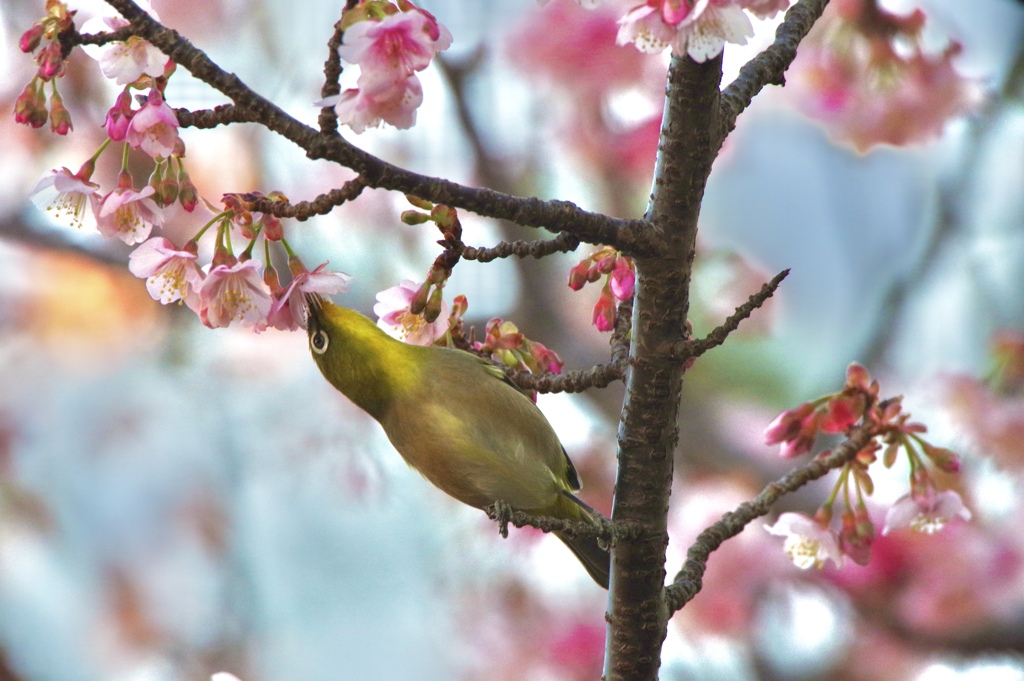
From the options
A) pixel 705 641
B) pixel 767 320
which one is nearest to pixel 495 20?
pixel 767 320

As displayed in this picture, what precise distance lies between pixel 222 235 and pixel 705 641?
5.59 feet

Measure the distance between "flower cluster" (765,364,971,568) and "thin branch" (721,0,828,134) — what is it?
29 cm

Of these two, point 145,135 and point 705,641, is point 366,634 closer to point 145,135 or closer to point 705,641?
point 705,641

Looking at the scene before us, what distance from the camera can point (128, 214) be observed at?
2.24 ft

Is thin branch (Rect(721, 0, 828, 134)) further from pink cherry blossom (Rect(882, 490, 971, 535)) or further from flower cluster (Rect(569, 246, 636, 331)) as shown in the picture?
pink cherry blossom (Rect(882, 490, 971, 535))

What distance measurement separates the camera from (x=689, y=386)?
6.73 feet

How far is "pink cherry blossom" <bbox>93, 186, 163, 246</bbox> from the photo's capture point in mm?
665

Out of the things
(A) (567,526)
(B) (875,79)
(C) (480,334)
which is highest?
(B) (875,79)

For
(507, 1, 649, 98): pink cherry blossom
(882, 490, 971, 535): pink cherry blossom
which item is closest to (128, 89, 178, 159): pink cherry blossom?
(882, 490, 971, 535): pink cherry blossom

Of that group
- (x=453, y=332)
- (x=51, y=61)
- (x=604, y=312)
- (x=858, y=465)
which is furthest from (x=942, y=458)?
(x=51, y=61)

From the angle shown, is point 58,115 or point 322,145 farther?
point 58,115

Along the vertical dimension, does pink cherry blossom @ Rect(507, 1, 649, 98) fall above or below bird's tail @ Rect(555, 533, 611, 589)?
above

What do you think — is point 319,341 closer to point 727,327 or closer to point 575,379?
point 575,379

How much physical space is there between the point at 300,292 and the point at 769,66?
37 centimetres
